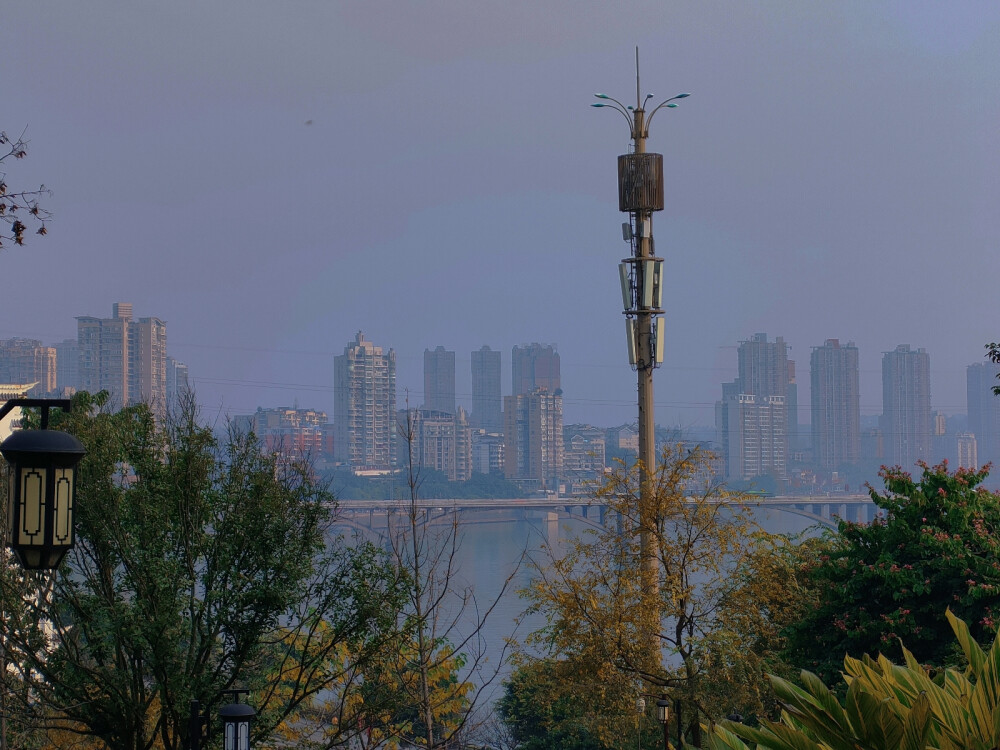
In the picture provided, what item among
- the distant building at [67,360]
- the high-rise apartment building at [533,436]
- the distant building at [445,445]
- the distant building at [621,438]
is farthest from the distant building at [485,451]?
the distant building at [67,360]

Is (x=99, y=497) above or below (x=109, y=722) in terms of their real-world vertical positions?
above

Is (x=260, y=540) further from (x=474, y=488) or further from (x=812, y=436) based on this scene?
(x=812, y=436)

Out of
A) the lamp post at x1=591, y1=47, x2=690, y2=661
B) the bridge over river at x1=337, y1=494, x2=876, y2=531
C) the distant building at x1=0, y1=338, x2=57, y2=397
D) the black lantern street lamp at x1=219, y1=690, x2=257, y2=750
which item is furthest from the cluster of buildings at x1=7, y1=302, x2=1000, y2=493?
the black lantern street lamp at x1=219, y1=690, x2=257, y2=750

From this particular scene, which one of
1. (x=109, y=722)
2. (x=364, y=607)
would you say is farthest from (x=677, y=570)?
(x=109, y=722)

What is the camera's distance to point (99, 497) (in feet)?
28.2

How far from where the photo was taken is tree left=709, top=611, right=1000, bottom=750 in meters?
2.89

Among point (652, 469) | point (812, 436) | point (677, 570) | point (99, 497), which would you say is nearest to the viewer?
point (99, 497)

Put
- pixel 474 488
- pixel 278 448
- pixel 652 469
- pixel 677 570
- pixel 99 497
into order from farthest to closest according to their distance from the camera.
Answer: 1. pixel 474 488
2. pixel 652 469
3. pixel 677 570
4. pixel 278 448
5. pixel 99 497

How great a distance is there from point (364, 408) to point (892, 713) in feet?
556

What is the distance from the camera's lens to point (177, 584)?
8344 millimetres

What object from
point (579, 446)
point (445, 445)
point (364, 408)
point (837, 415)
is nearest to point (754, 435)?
point (837, 415)

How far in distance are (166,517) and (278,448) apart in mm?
1810

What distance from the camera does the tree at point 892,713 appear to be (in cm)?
289

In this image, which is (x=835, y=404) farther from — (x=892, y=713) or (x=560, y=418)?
(x=892, y=713)
